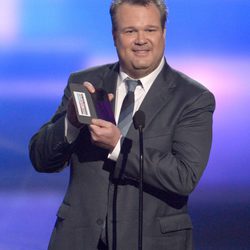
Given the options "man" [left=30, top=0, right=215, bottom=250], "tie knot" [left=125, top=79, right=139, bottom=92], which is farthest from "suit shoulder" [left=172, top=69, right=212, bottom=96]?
"tie knot" [left=125, top=79, right=139, bottom=92]

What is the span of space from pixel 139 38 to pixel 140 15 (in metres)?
0.06

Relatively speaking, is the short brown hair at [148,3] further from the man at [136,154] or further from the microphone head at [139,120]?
the microphone head at [139,120]

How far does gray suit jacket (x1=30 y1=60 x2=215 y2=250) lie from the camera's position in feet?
6.20

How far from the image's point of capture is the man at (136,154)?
1.90 meters

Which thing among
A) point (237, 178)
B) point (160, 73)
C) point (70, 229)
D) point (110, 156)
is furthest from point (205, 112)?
point (237, 178)

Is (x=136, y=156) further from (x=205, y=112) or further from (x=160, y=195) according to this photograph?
(x=205, y=112)

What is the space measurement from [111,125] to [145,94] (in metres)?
0.27

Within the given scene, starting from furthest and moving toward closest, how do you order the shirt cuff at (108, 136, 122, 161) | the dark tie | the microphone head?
the dark tie < the shirt cuff at (108, 136, 122, 161) < the microphone head

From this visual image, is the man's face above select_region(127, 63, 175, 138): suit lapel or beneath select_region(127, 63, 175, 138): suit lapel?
above

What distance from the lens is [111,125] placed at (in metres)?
1.78

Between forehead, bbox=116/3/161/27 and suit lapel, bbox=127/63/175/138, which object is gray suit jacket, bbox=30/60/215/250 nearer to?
suit lapel, bbox=127/63/175/138

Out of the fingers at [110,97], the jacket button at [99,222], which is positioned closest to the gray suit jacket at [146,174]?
the jacket button at [99,222]

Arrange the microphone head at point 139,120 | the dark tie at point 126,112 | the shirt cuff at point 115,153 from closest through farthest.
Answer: the microphone head at point 139,120 < the shirt cuff at point 115,153 < the dark tie at point 126,112

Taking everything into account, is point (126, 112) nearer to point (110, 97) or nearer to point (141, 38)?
point (110, 97)
